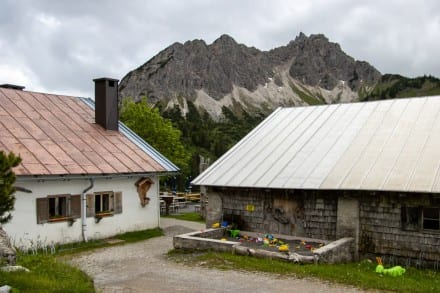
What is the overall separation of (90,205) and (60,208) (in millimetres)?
1112

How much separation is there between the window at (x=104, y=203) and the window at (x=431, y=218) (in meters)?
11.0

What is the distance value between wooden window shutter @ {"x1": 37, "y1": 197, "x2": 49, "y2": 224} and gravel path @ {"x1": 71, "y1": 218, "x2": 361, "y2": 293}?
1.91m

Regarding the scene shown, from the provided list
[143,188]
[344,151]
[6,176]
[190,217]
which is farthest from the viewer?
[190,217]

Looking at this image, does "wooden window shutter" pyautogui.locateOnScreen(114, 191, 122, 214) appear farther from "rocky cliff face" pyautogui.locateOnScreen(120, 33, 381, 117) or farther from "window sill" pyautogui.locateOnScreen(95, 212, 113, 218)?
"rocky cliff face" pyautogui.locateOnScreen(120, 33, 381, 117)

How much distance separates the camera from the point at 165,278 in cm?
1178

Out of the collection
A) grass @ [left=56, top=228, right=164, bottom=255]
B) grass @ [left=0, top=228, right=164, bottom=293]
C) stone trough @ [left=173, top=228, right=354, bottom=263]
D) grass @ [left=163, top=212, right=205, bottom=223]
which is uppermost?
grass @ [left=0, top=228, right=164, bottom=293]

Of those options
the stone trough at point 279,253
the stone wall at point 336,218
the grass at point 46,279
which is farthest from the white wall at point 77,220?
the grass at point 46,279

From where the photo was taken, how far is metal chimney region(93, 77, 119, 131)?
71.2 ft

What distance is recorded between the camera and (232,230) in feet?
55.4

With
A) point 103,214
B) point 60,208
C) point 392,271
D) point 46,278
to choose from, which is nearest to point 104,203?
point 103,214

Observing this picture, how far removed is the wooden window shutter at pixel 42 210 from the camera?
1599cm

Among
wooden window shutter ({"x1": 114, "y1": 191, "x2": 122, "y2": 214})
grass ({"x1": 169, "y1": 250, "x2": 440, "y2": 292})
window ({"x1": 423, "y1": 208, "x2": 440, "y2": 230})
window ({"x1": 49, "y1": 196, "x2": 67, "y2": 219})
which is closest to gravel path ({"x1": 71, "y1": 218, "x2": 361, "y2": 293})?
grass ({"x1": 169, "y1": 250, "x2": 440, "y2": 292})

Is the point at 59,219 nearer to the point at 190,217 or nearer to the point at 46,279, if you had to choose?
the point at 46,279

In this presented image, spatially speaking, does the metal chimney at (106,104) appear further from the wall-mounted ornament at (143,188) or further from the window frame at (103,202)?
the window frame at (103,202)
